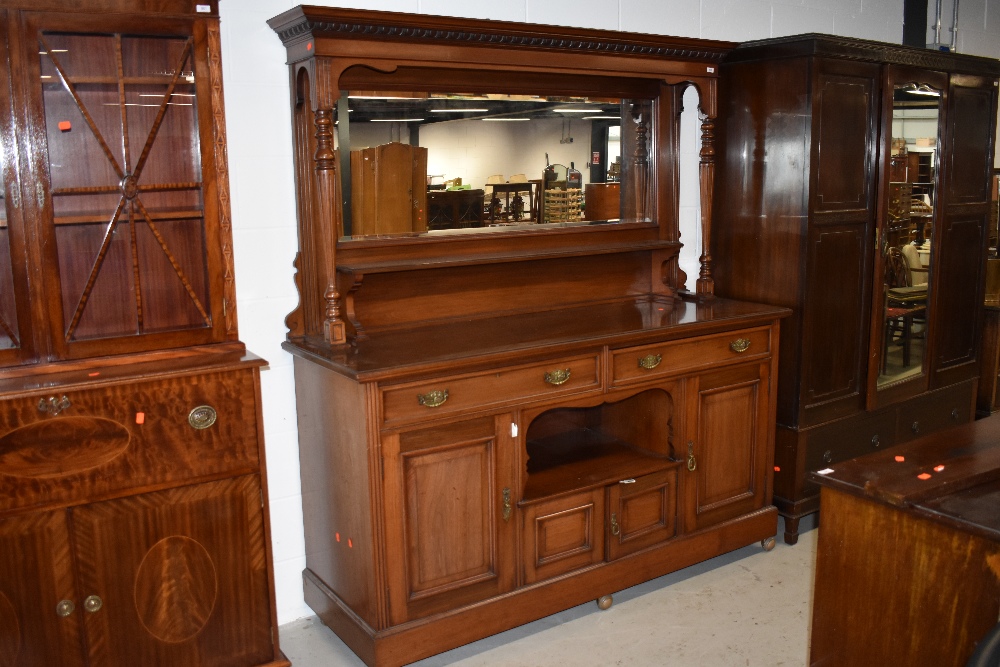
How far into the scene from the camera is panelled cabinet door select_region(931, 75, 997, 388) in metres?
4.04

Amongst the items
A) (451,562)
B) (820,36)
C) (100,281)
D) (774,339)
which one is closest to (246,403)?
(100,281)

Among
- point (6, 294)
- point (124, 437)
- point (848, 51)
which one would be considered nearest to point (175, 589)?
point (124, 437)

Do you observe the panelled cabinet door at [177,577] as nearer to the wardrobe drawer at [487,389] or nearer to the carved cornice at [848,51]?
the wardrobe drawer at [487,389]

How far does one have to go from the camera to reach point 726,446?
339 cm

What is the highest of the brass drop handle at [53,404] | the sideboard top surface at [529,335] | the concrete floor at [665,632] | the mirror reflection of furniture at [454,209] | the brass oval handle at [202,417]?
the mirror reflection of furniture at [454,209]

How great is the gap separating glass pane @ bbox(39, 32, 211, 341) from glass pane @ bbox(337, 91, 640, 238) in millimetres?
502

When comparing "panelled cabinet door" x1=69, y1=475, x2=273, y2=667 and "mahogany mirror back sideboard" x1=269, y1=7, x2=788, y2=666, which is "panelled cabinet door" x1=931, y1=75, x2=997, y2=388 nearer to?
"mahogany mirror back sideboard" x1=269, y1=7, x2=788, y2=666

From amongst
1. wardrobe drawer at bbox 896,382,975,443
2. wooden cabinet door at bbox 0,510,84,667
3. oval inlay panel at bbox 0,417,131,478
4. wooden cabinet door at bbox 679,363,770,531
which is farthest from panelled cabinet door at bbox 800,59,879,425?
wooden cabinet door at bbox 0,510,84,667

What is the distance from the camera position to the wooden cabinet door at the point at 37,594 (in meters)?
2.29

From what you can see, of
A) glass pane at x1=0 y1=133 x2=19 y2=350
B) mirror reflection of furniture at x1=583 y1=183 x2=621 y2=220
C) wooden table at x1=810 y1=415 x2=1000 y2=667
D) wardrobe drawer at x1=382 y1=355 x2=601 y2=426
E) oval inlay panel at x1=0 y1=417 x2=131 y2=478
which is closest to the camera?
wooden table at x1=810 y1=415 x2=1000 y2=667

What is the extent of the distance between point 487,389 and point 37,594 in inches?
52.5

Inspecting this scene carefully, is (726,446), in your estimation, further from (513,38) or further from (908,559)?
(513,38)

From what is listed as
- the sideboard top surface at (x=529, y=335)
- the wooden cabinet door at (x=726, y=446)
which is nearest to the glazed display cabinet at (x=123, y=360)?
the sideboard top surface at (x=529, y=335)

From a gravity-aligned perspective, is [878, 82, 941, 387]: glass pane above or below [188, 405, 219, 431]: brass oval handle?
above
